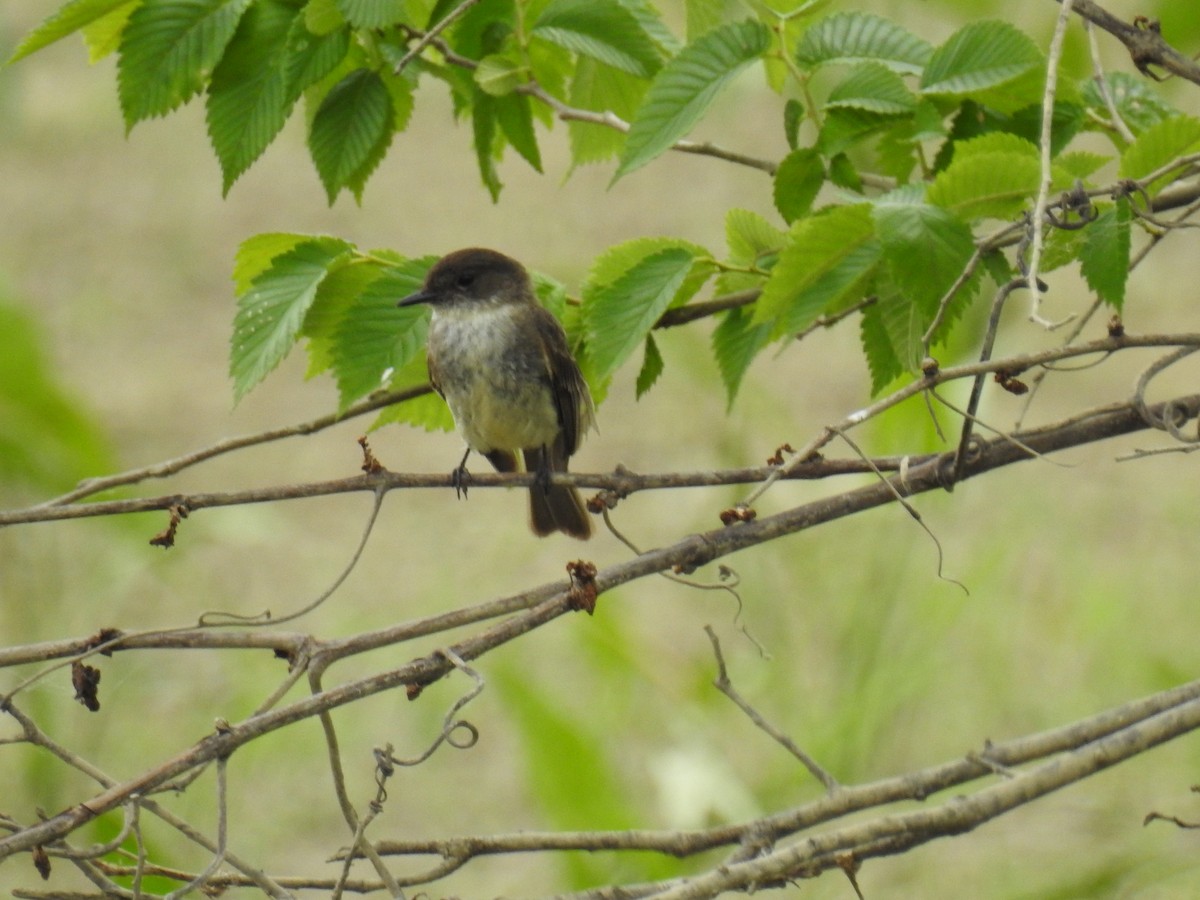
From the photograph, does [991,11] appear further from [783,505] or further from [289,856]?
[289,856]

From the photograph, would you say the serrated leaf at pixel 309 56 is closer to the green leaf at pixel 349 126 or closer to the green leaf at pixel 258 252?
the green leaf at pixel 349 126

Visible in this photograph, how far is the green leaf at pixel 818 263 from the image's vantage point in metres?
2.35

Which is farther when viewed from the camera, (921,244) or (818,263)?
(818,263)

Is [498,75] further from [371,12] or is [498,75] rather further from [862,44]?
[862,44]

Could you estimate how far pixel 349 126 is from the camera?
2.74 m

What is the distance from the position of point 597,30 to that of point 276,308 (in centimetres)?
72

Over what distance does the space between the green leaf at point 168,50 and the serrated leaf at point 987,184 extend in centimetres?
120

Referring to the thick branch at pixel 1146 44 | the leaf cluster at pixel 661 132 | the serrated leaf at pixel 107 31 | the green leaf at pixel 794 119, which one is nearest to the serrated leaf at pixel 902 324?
the leaf cluster at pixel 661 132

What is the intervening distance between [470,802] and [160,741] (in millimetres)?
1177

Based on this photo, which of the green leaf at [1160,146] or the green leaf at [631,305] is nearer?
the green leaf at [1160,146]

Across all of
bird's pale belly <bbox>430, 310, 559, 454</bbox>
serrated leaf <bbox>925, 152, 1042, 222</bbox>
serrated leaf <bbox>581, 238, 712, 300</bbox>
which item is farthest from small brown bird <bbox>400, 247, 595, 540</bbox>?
serrated leaf <bbox>925, 152, 1042, 222</bbox>

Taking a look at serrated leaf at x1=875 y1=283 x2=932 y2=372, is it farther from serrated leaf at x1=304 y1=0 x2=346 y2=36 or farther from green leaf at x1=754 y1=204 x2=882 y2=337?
serrated leaf at x1=304 y1=0 x2=346 y2=36

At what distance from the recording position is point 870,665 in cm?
429

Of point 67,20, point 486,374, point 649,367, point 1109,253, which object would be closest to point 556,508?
point 486,374
